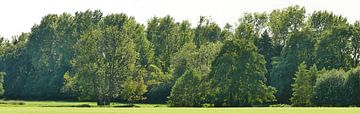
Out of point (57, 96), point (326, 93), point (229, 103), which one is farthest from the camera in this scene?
point (57, 96)

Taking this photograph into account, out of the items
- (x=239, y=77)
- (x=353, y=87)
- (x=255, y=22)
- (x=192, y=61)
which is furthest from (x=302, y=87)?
(x=255, y=22)

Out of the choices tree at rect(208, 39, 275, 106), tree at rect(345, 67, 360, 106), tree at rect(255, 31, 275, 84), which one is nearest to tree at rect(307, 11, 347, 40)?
tree at rect(255, 31, 275, 84)

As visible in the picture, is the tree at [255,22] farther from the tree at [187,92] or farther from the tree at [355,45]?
the tree at [187,92]

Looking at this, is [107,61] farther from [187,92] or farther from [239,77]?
[239,77]

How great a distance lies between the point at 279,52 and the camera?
90750 mm

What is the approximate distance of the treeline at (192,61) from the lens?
7206cm

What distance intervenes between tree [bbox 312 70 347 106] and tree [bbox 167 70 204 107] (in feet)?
42.4

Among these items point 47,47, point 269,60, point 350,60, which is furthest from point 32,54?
point 350,60

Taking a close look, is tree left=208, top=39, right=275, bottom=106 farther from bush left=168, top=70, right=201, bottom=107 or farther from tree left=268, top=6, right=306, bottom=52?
tree left=268, top=6, right=306, bottom=52

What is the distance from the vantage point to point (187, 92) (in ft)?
236

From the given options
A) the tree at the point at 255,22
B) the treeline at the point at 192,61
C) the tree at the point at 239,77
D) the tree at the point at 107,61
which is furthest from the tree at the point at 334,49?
the tree at the point at 107,61

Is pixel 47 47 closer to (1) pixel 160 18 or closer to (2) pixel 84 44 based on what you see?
(1) pixel 160 18

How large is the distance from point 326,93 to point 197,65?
2629cm

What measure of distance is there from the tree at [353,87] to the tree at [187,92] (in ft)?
52.4
